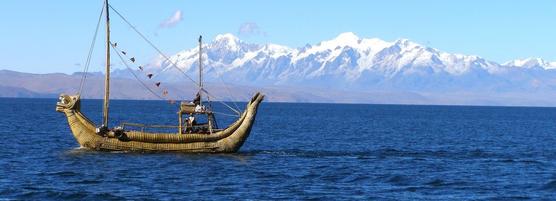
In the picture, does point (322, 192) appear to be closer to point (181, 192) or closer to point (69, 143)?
point (181, 192)

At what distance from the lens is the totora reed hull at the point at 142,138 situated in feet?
231

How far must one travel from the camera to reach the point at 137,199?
4784 centimetres

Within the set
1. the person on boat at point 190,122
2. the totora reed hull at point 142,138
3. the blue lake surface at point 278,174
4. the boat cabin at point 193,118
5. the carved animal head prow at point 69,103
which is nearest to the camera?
the blue lake surface at point 278,174

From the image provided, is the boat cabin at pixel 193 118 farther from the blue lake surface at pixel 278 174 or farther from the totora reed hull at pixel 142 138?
the blue lake surface at pixel 278 174

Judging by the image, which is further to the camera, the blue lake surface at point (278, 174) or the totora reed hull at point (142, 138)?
the totora reed hull at point (142, 138)

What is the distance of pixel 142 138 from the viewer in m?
70.4

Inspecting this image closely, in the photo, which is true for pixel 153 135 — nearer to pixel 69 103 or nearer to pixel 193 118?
pixel 193 118

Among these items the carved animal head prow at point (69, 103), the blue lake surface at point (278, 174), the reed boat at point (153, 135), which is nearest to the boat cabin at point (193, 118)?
the reed boat at point (153, 135)

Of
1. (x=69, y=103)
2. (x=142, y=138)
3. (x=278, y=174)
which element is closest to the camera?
(x=278, y=174)

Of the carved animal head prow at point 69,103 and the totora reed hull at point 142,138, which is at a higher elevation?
the carved animal head prow at point 69,103

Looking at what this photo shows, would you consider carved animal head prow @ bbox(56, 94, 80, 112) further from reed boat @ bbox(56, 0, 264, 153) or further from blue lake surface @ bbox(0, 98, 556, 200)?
blue lake surface @ bbox(0, 98, 556, 200)

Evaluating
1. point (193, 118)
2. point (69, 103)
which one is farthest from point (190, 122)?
point (69, 103)

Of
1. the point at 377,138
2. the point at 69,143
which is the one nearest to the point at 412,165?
the point at 69,143

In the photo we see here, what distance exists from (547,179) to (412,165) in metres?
11.2
